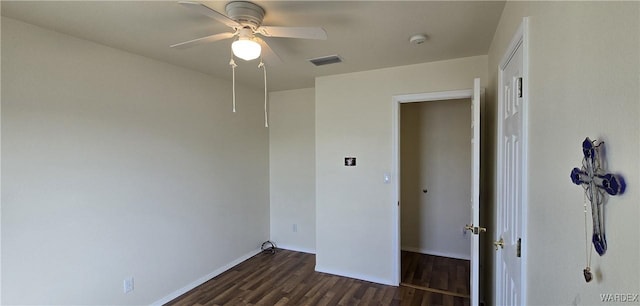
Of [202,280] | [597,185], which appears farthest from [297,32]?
[202,280]

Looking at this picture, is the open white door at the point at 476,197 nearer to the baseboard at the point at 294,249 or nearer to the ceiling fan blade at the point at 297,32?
the ceiling fan blade at the point at 297,32

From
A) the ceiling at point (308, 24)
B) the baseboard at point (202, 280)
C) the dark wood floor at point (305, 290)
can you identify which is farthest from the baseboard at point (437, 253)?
the ceiling at point (308, 24)

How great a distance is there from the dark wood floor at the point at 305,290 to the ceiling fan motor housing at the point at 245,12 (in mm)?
2523

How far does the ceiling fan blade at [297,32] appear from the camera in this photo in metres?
1.60

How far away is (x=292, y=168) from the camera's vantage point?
4262mm

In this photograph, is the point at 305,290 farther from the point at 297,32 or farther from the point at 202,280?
the point at 297,32

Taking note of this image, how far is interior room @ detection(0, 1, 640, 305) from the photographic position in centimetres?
77

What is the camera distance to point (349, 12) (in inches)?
71.2

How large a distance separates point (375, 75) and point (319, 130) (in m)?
0.91

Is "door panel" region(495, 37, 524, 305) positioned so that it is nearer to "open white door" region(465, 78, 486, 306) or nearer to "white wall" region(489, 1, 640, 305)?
"open white door" region(465, 78, 486, 306)

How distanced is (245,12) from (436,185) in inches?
135

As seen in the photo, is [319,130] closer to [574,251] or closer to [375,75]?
[375,75]

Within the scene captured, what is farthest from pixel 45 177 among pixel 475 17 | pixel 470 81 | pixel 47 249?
pixel 470 81

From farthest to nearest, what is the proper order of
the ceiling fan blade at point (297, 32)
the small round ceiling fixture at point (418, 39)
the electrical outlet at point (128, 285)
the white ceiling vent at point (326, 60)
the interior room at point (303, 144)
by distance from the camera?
the white ceiling vent at point (326, 60)
the electrical outlet at point (128, 285)
the small round ceiling fixture at point (418, 39)
the ceiling fan blade at point (297, 32)
the interior room at point (303, 144)
